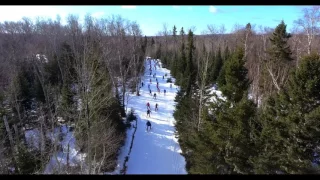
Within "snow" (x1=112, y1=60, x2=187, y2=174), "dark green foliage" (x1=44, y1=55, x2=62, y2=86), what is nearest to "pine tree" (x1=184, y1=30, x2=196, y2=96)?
"snow" (x1=112, y1=60, x2=187, y2=174)

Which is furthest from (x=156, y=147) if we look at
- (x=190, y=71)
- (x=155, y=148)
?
(x=190, y=71)

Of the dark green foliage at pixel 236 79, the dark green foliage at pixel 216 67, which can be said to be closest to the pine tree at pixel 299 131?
the dark green foliage at pixel 236 79

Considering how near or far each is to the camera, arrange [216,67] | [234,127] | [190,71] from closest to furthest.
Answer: [234,127] < [190,71] < [216,67]

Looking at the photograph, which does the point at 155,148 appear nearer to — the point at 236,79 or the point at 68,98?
the point at 68,98

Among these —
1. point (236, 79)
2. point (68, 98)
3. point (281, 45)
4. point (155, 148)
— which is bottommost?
point (155, 148)

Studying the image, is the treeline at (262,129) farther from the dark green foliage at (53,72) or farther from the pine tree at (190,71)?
the dark green foliage at (53,72)

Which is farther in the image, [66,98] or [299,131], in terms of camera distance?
[66,98]

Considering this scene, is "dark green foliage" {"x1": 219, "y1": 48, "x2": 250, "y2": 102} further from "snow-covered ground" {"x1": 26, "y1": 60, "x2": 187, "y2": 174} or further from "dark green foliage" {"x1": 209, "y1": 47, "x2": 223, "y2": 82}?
"dark green foliage" {"x1": 209, "y1": 47, "x2": 223, "y2": 82}

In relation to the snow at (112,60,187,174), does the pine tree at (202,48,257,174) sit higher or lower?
higher
